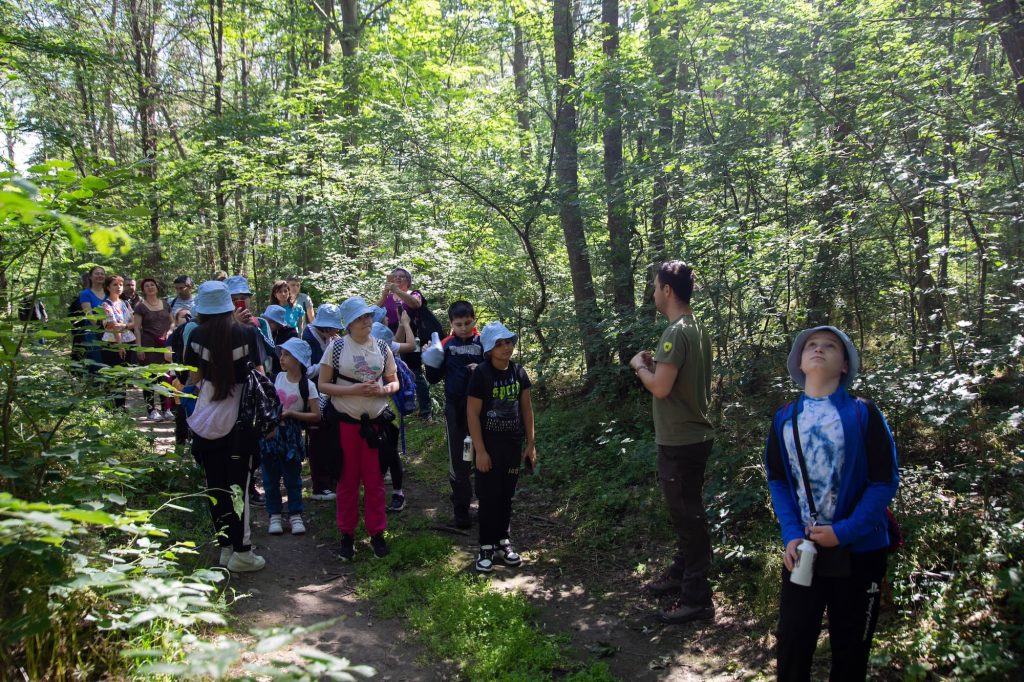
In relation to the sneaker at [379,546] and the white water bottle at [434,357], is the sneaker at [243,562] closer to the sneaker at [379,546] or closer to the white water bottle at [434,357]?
the sneaker at [379,546]

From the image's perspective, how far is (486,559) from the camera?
17.6ft

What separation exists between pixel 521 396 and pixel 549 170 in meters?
4.60

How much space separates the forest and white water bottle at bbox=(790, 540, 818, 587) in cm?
117

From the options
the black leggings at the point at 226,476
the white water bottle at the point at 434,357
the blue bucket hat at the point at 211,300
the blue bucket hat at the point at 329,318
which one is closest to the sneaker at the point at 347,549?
the black leggings at the point at 226,476

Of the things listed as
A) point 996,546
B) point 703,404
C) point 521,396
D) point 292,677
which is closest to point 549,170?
point 521,396

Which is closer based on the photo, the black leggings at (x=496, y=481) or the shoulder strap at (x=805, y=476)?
the shoulder strap at (x=805, y=476)

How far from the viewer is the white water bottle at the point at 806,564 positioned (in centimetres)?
279

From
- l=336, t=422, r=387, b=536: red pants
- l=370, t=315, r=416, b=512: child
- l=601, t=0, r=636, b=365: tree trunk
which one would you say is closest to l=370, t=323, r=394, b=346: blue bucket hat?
l=370, t=315, r=416, b=512: child

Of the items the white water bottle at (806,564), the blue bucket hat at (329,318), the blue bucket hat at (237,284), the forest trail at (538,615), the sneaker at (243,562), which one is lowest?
the forest trail at (538,615)

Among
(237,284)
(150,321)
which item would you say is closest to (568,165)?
(237,284)

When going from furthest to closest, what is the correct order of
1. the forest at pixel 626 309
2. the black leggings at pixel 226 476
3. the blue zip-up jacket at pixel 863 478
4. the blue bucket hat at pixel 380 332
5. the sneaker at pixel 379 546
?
the blue bucket hat at pixel 380 332
the sneaker at pixel 379 546
the black leggings at pixel 226 476
the forest at pixel 626 309
the blue zip-up jacket at pixel 863 478

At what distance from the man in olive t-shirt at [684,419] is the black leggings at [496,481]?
1320 millimetres

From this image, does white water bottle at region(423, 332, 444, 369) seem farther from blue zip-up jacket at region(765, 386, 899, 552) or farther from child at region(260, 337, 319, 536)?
blue zip-up jacket at region(765, 386, 899, 552)

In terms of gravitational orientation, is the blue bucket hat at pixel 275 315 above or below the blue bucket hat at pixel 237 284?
below
